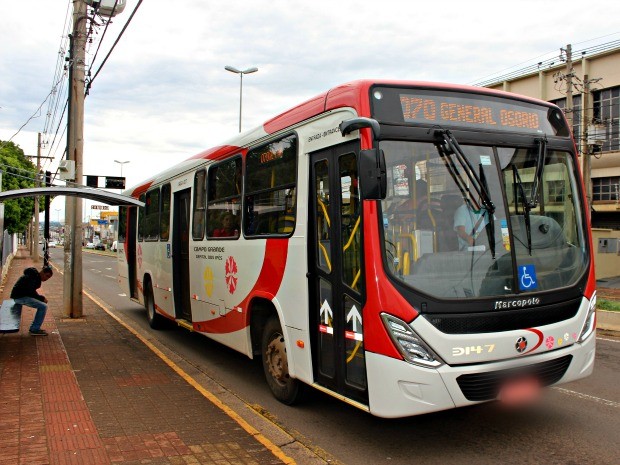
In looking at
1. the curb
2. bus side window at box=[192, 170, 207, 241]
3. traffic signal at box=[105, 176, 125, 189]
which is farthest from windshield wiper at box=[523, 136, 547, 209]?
traffic signal at box=[105, 176, 125, 189]

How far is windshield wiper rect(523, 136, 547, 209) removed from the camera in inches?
190

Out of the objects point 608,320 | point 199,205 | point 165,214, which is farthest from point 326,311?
point 608,320

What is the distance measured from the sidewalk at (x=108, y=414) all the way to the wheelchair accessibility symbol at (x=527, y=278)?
7.92 ft

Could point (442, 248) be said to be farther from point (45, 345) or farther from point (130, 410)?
point (45, 345)

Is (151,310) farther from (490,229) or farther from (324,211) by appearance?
(490,229)

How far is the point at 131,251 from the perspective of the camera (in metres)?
13.4

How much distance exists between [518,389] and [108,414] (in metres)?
3.90

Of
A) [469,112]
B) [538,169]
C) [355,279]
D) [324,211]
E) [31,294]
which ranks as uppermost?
[469,112]

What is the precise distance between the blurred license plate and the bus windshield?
717 mm

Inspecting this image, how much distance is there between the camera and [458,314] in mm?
4316

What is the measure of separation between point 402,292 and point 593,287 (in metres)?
2.12

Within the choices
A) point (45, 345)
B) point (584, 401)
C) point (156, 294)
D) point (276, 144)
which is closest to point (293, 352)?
point (276, 144)

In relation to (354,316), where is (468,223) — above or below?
above

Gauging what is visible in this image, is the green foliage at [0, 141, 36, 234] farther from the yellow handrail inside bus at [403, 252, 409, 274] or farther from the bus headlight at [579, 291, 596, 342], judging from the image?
the bus headlight at [579, 291, 596, 342]
